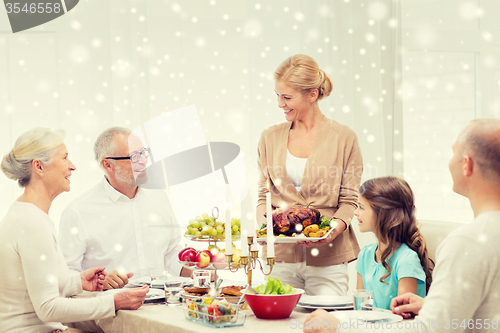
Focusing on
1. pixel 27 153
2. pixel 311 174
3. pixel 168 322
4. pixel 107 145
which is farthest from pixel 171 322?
pixel 107 145

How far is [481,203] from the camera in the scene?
1119 mm

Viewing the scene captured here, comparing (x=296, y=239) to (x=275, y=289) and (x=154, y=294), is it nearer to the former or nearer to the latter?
(x=275, y=289)

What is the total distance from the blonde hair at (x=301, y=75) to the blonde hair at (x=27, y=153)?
102 cm

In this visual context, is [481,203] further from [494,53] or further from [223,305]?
[494,53]

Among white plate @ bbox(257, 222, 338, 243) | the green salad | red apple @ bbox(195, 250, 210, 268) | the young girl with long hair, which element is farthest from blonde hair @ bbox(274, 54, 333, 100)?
the green salad

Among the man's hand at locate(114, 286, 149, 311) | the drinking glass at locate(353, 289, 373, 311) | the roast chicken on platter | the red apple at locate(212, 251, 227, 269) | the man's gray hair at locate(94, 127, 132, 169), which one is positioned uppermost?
the man's gray hair at locate(94, 127, 132, 169)

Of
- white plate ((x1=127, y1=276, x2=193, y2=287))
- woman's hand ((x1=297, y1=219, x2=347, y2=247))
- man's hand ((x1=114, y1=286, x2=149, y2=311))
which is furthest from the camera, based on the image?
woman's hand ((x1=297, y1=219, x2=347, y2=247))

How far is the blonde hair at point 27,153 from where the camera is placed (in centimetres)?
176

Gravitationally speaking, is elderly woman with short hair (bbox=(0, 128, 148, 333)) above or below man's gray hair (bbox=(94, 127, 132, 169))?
below

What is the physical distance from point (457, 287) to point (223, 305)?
631 millimetres

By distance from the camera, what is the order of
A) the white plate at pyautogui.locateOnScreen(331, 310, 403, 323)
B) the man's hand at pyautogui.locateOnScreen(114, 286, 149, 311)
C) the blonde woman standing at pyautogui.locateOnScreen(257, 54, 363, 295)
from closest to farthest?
the white plate at pyautogui.locateOnScreen(331, 310, 403, 323)
the man's hand at pyautogui.locateOnScreen(114, 286, 149, 311)
the blonde woman standing at pyautogui.locateOnScreen(257, 54, 363, 295)

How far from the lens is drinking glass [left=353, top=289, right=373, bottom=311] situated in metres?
1.40

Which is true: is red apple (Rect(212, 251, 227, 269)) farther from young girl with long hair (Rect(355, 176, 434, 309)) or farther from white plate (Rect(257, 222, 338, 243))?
young girl with long hair (Rect(355, 176, 434, 309))

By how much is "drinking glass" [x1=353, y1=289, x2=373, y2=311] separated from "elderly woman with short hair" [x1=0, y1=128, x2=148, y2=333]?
2.30 feet
